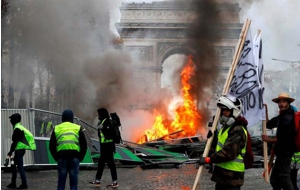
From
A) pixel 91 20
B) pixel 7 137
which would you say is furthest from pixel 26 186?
pixel 91 20

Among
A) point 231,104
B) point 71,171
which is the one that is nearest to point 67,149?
point 71,171

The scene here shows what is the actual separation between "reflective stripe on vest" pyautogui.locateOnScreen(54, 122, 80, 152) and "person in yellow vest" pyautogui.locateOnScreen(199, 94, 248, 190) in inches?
103

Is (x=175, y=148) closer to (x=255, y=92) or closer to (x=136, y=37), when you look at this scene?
(x=255, y=92)

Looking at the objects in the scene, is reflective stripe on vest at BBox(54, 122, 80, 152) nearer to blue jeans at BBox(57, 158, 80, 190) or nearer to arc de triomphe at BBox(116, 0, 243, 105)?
blue jeans at BBox(57, 158, 80, 190)

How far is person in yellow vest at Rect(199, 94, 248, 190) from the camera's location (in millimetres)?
6133

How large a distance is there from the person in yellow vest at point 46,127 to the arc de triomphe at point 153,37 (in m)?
30.4

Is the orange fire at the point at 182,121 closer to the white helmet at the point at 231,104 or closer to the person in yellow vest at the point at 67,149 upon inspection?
the person in yellow vest at the point at 67,149

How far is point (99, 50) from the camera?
113 feet

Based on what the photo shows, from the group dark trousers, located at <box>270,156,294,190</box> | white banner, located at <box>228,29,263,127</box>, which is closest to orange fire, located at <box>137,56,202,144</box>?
dark trousers, located at <box>270,156,294,190</box>

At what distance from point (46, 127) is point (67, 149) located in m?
6.93

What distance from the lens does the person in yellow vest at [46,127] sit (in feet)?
48.9

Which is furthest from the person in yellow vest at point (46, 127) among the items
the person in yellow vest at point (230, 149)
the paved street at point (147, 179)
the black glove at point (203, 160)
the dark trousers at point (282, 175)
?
the black glove at point (203, 160)

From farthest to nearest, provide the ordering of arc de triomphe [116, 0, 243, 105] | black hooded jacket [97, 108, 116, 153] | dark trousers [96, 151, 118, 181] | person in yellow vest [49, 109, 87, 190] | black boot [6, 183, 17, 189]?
arc de triomphe [116, 0, 243, 105], black hooded jacket [97, 108, 116, 153], dark trousers [96, 151, 118, 181], black boot [6, 183, 17, 189], person in yellow vest [49, 109, 87, 190]

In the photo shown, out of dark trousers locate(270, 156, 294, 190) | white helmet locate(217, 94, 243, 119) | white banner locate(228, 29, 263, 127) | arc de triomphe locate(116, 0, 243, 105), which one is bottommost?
dark trousers locate(270, 156, 294, 190)
